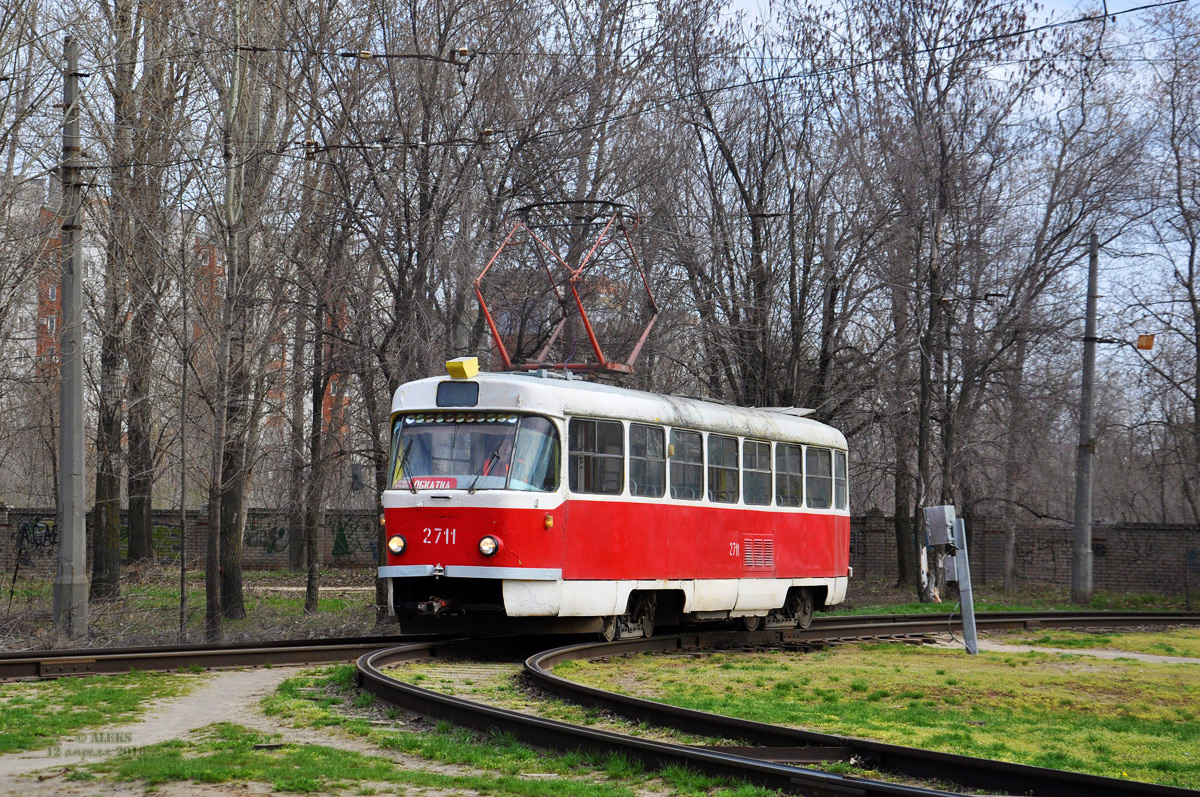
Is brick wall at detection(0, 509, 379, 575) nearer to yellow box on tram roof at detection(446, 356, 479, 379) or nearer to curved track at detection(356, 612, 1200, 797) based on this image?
yellow box on tram roof at detection(446, 356, 479, 379)

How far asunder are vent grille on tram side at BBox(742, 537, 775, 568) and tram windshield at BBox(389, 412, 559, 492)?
460 cm

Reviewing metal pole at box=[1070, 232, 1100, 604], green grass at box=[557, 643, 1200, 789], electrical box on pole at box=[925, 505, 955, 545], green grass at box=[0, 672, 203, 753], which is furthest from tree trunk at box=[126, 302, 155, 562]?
metal pole at box=[1070, 232, 1100, 604]

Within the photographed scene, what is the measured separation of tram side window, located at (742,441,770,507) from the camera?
18562mm

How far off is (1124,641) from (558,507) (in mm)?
11034

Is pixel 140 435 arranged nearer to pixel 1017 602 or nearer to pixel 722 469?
pixel 722 469

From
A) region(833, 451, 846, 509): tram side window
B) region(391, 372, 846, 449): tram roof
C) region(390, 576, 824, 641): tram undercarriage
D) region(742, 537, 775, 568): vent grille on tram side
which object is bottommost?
region(390, 576, 824, 641): tram undercarriage

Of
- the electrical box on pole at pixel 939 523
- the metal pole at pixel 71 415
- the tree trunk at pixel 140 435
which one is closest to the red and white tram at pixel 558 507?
the electrical box on pole at pixel 939 523

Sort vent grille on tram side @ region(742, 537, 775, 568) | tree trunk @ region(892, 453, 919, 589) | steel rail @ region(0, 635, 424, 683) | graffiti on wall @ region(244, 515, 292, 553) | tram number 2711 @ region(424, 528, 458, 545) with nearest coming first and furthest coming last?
steel rail @ region(0, 635, 424, 683), tram number 2711 @ region(424, 528, 458, 545), vent grille on tram side @ region(742, 537, 775, 568), tree trunk @ region(892, 453, 919, 589), graffiti on wall @ region(244, 515, 292, 553)

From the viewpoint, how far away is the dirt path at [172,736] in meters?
7.24

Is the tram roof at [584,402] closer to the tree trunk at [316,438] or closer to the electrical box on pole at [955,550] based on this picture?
the electrical box on pole at [955,550]

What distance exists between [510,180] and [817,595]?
26.5ft

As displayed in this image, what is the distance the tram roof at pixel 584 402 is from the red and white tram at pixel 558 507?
22mm

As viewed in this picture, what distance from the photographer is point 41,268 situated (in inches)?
778

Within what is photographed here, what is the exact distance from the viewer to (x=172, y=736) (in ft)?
30.5
